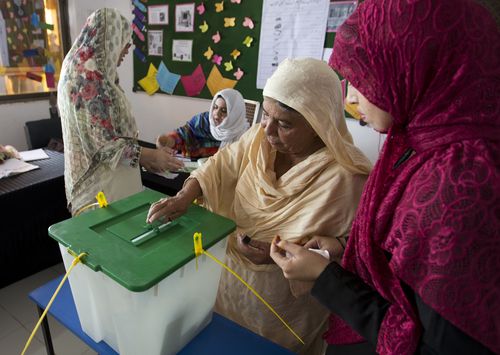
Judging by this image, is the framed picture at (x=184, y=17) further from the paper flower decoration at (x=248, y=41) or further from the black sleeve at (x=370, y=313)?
the black sleeve at (x=370, y=313)

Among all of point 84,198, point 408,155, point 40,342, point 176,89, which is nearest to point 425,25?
point 408,155

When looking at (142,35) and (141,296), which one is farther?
(142,35)

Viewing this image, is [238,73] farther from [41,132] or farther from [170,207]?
[170,207]

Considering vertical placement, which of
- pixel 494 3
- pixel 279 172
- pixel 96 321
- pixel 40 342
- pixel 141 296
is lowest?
pixel 40 342

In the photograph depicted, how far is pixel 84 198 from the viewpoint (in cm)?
159

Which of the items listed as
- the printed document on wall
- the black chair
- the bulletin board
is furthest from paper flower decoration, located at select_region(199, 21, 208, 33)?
the black chair

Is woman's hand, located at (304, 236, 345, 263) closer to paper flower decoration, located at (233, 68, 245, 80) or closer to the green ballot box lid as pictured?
the green ballot box lid

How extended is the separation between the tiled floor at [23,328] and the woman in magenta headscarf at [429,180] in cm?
163

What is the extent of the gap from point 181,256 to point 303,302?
1.84 ft

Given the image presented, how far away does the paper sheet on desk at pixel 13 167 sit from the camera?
1902 mm

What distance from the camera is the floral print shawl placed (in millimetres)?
1439

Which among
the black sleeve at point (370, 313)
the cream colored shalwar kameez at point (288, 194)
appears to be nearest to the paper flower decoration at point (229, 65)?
the cream colored shalwar kameez at point (288, 194)

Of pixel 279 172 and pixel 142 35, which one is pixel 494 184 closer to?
pixel 279 172

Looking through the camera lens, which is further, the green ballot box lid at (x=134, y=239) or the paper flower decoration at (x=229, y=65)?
the paper flower decoration at (x=229, y=65)
